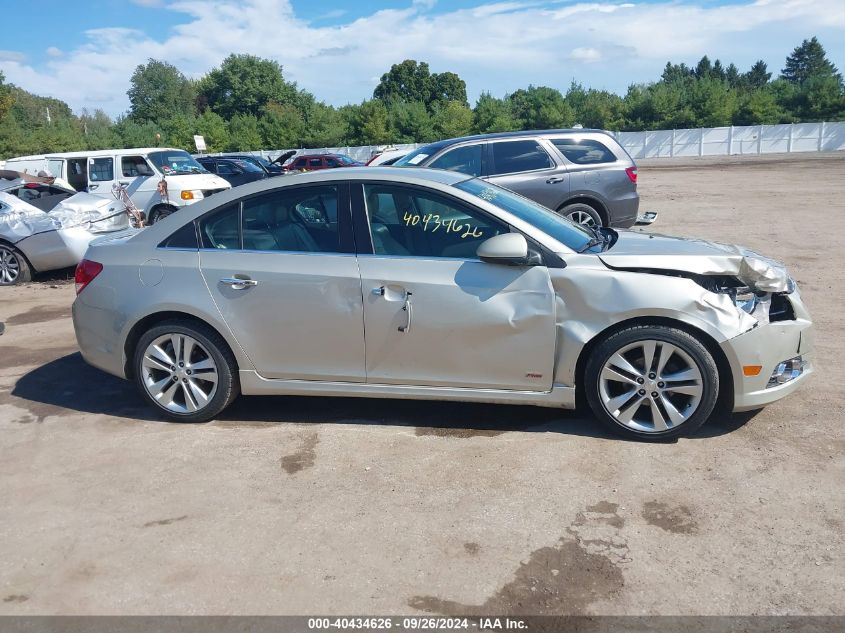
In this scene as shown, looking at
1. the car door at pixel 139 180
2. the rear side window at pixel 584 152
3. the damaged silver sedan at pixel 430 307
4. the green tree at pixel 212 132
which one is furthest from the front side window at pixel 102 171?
the green tree at pixel 212 132

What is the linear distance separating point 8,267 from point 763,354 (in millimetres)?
10495

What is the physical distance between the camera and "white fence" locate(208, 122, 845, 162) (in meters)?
47.3

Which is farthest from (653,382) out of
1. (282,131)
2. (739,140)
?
(282,131)

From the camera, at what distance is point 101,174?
50.5ft

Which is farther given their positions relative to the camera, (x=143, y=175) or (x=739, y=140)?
(x=739, y=140)

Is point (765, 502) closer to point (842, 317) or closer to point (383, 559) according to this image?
point (383, 559)

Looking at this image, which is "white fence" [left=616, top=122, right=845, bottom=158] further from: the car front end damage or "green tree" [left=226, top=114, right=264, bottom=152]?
the car front end damage

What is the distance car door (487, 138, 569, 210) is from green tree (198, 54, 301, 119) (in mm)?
76484

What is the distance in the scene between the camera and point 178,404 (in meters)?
5.23

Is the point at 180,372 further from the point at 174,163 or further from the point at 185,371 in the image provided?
the point at 174,163

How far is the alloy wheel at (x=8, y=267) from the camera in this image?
10.9 meters

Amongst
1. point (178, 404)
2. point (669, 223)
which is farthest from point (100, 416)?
point (669, 223)

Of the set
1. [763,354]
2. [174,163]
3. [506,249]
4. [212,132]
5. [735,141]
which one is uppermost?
[212,132]

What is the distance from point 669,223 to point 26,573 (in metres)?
13.1
